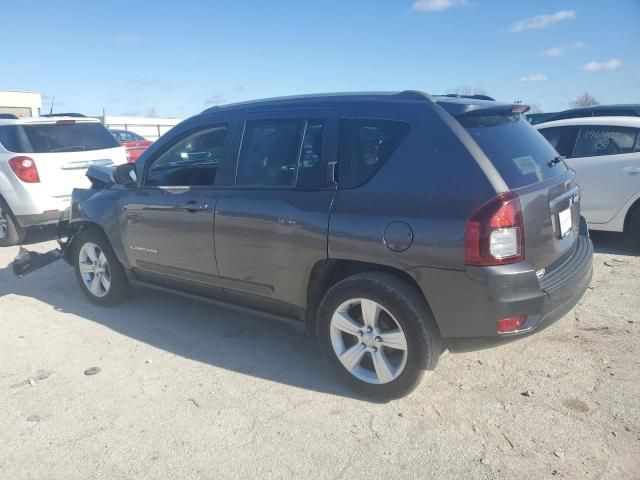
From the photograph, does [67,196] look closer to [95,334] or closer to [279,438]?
[95,334]

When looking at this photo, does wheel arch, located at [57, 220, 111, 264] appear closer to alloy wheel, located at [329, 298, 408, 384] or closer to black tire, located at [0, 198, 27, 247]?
black tire, located at [0, 198, 27, 247]

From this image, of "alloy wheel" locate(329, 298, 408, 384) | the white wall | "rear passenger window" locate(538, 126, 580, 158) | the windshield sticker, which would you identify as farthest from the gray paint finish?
the white wall

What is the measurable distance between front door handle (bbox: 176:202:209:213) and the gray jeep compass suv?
1cm

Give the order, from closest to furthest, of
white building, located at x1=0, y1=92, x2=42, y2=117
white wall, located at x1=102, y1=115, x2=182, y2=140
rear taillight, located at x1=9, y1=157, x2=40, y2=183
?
rear taillight, located at x1=9, y1=157, x2=40, y2=183 → white wall, located at x1=102, y1=115, x2=182, y2=140 → white building, located at x1=0, y1=92, x2=42, y2=117

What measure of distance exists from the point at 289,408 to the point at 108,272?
2.59 meters

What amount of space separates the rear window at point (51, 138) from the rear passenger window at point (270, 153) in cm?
468

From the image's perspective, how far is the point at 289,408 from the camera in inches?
120

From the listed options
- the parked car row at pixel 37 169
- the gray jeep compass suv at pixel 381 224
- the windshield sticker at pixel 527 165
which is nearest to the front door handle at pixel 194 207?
the gray jeep compass suv at pixel 381 224

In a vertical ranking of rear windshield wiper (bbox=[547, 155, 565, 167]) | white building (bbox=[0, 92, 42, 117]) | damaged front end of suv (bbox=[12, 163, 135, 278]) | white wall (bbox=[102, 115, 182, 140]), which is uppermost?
white building (bbox=[0, 92, 42, 117])

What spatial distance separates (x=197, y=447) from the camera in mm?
2732

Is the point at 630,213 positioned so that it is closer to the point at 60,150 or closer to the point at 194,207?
the point at 194,207

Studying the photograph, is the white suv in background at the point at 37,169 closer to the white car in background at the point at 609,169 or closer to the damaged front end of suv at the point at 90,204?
the damaged front end of suv at the point at 90,204

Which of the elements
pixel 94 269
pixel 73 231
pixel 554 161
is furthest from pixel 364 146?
pixel 73 231

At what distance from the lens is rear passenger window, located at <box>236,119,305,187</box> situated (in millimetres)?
3379
